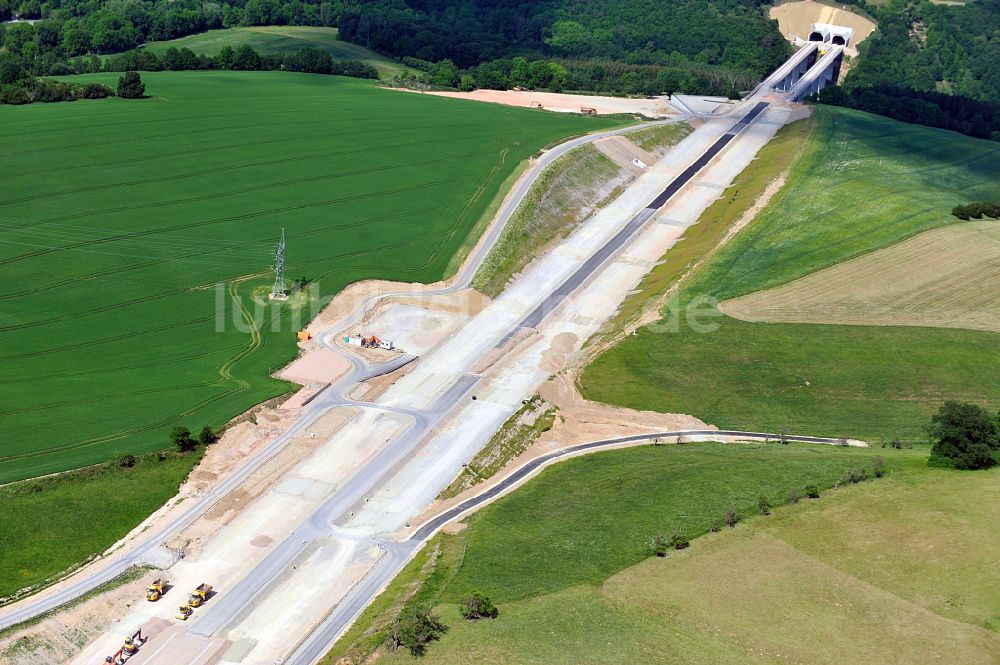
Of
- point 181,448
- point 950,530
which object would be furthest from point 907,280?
point 181,448

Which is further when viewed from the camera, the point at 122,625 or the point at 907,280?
the point at 907,280

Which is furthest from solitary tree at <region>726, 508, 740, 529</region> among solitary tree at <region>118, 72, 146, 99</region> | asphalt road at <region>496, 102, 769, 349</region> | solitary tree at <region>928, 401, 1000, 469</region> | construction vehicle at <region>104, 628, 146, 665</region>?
solitary tree at <region>118, 72, 146, 99</region>

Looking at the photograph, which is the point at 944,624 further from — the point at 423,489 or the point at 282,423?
the point at 282,423

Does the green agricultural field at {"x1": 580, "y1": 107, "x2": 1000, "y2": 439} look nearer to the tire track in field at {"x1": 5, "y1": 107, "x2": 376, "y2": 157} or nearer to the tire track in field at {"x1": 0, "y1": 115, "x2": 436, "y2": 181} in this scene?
the tire track in field at {"x1": 0, "y1": 115, "x2": 436, "y2": 181}

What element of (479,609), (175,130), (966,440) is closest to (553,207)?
(175,130)

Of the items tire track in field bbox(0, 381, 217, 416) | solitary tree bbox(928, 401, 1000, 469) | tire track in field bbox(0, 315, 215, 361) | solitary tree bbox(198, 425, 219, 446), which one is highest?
solitary tree bbox(928, 401, 1000, 469)

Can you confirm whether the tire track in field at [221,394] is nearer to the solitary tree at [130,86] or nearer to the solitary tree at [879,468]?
the solitary tree at [879,468]

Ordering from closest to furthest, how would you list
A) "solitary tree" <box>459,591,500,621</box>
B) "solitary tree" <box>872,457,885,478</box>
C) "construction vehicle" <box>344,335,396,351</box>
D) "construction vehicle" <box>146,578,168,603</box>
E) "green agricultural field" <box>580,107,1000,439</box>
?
"solitary tree" <box>459,591,500,621</box> < "construction vehicle" <box>146,578,168,603</box> < "solitary tree" <box>872,457,885,478</box> < "green agricultural field" <box>580,107,1000,439</box> < "construction vehicle" <box>344,335,396,351</box>
